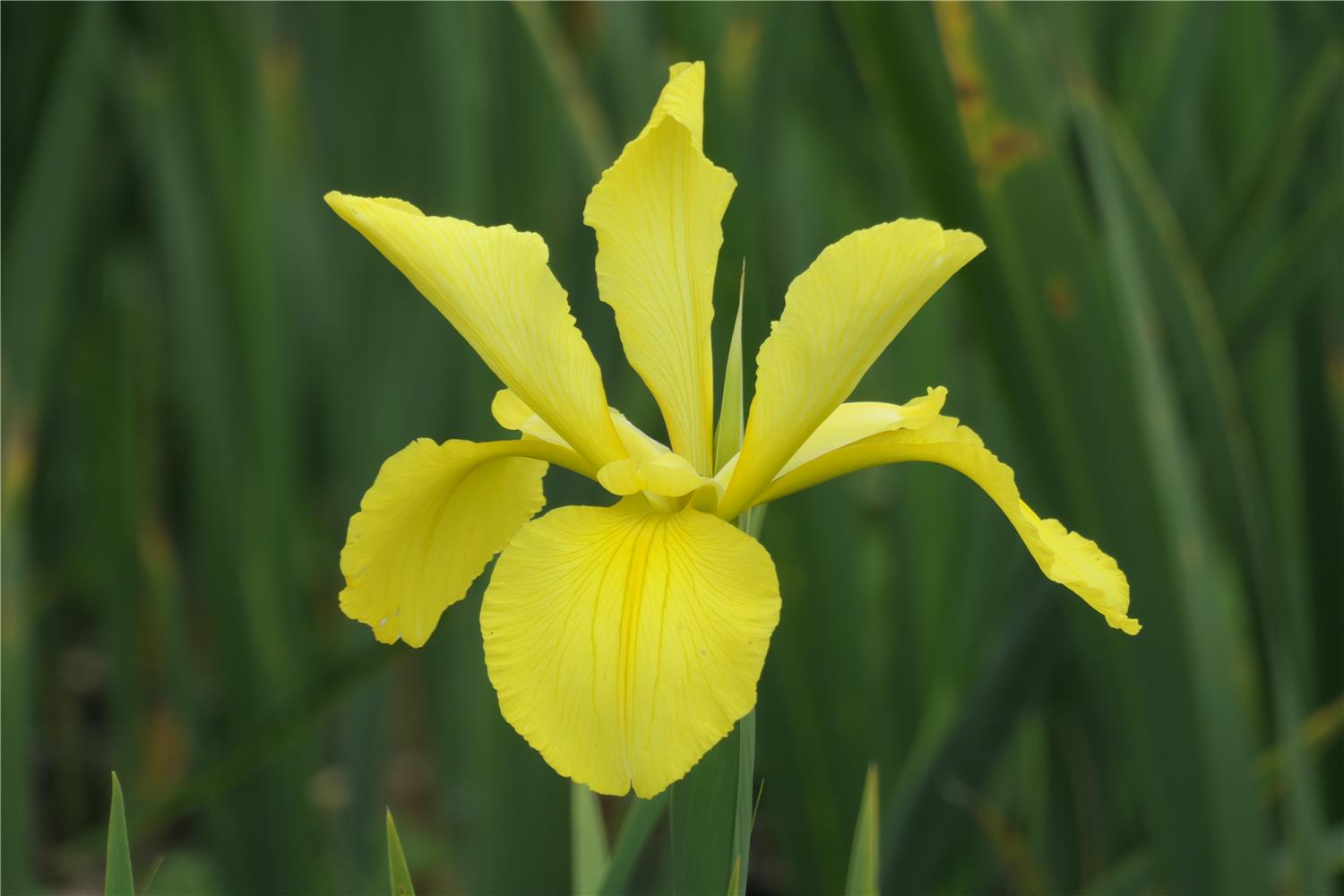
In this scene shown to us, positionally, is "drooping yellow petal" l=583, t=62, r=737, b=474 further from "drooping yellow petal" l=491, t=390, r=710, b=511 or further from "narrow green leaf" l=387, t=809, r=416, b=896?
"narrow green leaf" l=387, t=809, r=416, b=896

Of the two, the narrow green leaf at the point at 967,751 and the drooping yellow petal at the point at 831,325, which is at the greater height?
the drooping yellow petal at the point at 831,325

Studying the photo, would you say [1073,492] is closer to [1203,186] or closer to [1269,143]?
[1269,143]

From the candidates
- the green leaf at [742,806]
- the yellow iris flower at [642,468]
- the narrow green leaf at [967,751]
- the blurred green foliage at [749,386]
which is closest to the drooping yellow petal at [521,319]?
the yellow iris flower at [642,468]

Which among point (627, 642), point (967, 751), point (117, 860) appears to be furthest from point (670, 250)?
point (967, 751)

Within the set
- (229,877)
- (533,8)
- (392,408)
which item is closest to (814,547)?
(533,8)

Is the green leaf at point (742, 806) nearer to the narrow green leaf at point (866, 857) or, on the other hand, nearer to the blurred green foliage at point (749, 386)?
the narrow green leaf at point (866, 857)

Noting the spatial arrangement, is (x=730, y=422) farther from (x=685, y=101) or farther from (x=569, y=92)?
(x=569, y=92)

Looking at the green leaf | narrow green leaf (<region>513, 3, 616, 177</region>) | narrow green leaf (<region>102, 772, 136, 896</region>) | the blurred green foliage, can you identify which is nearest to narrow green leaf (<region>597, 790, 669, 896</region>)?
the green leaf
